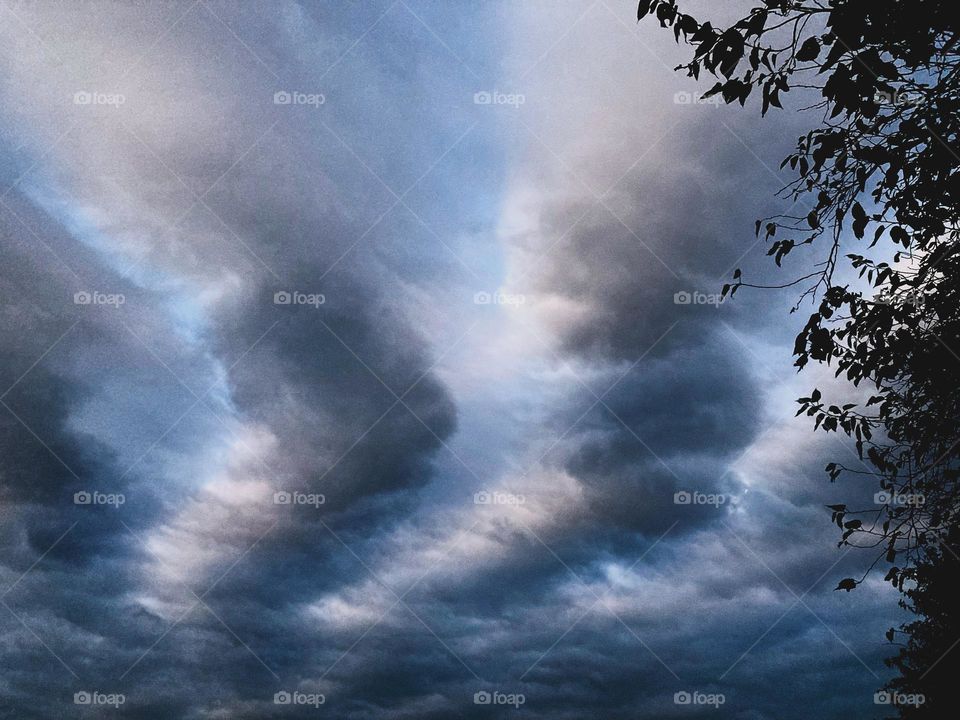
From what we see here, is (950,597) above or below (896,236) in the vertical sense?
below

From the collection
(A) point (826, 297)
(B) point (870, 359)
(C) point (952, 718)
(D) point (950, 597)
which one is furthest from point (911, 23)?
(C) point (952, 718)

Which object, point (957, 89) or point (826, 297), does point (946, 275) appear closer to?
point (826, 297)

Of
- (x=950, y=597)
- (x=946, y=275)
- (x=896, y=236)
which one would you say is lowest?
→ (x=950, y=597)

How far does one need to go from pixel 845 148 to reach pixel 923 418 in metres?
2.49

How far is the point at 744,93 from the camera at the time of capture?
15.8 ft

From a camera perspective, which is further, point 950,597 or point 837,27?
point 950,597

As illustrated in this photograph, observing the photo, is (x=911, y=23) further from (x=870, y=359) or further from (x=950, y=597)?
(x=950, y=597)

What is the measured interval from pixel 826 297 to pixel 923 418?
141cm

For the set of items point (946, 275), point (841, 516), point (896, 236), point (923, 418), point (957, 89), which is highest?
point (957, 89)

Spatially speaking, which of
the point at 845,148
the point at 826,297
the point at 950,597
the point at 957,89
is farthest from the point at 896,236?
the point at 950,597

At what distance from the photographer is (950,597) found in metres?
5.66

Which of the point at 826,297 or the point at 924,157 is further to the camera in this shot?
the point at 826,297

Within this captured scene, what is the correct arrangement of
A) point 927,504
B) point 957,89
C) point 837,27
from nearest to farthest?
1. point 837,27
2. point 957,89
3. point 927,504

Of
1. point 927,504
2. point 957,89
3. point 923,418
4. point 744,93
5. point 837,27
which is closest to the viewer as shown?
point 837,27
